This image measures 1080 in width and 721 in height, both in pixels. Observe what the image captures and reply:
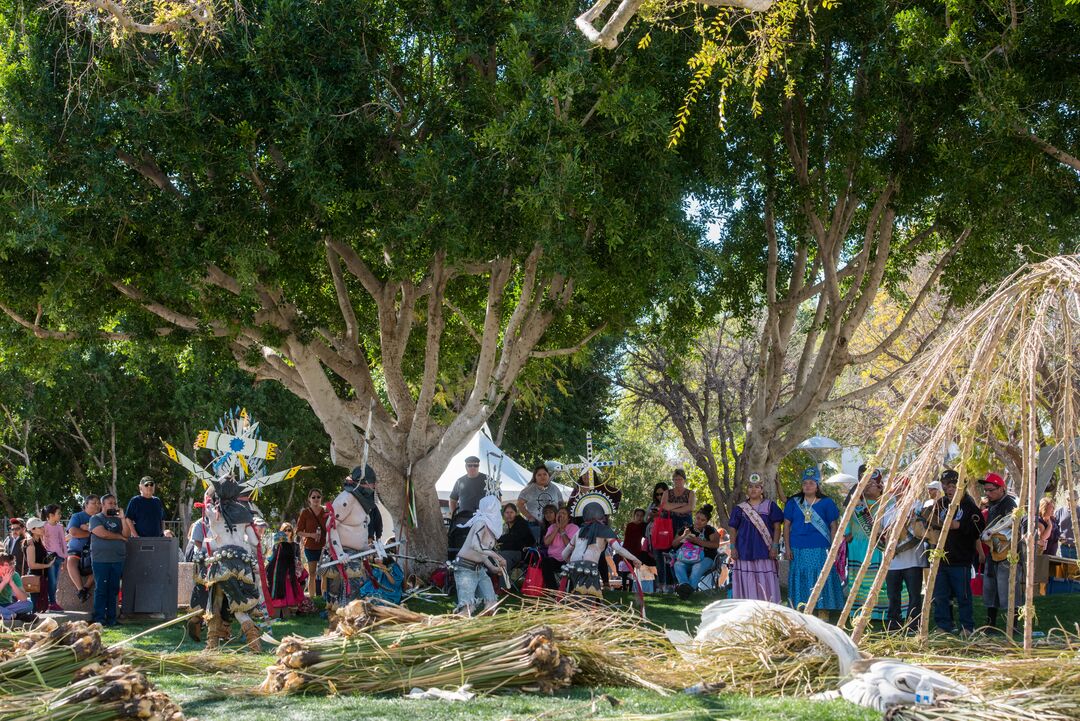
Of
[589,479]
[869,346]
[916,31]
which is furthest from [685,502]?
[869,346]

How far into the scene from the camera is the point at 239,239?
14.9 meters

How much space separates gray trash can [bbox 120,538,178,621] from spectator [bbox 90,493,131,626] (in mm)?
184

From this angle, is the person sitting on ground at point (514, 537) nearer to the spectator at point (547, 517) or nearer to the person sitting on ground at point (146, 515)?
the spectator at point (547, 517)

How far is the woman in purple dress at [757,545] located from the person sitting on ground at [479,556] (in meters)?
3.09

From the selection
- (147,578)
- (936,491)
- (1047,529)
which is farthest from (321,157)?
(1047,529)

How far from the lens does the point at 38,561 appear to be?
14.1 metres

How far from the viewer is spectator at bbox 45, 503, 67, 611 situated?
14641 mm

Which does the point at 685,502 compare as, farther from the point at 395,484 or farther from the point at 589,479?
the point at 395,484

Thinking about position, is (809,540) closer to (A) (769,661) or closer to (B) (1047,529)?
(B) (1047,529)

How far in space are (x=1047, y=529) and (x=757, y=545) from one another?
469 cm

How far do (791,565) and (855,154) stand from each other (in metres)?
6.34

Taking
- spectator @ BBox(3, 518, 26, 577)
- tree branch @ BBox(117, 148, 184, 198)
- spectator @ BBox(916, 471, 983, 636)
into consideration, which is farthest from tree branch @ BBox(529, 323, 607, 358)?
spectator @ BBox(3, 518, 26, 577)

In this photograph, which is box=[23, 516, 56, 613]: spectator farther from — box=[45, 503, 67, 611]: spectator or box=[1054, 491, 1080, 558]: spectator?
box=[1054, 491, 1080, 558]: spectator

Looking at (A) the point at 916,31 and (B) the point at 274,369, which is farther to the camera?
(B) the point at 274,369
